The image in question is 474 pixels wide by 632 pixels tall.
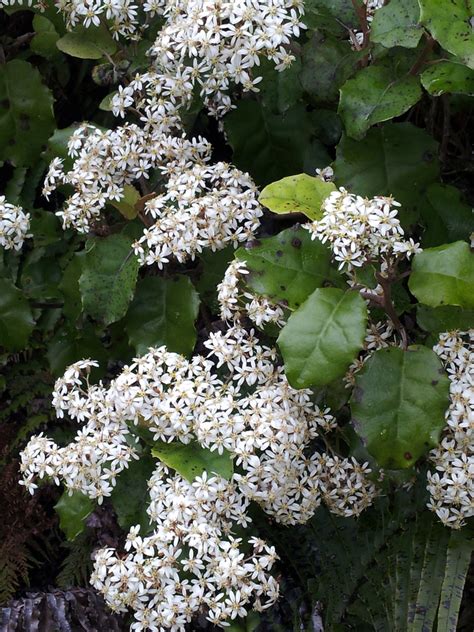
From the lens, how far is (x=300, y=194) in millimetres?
1709

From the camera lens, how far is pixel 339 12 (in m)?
1.94

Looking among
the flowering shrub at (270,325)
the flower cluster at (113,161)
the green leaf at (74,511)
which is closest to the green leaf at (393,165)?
the flowering shrub at (270,325)

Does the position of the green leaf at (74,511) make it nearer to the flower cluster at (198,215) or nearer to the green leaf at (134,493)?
the green leaf at (134,493)

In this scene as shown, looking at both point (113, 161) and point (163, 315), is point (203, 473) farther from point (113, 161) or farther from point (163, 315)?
point (113, 161)

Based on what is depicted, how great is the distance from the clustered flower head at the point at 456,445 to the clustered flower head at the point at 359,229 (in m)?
0.24

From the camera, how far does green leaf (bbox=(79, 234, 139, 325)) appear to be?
1.98 m

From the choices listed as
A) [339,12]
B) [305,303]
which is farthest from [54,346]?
[339,12]

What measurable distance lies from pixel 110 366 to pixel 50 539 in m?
0.64

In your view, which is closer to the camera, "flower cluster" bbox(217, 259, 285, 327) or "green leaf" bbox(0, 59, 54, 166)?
"flower cluster" bbox(217, 259, 285, 327)

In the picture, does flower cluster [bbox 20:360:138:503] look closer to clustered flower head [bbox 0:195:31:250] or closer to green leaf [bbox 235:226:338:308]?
green leaf [bbox 235:226:338:308]

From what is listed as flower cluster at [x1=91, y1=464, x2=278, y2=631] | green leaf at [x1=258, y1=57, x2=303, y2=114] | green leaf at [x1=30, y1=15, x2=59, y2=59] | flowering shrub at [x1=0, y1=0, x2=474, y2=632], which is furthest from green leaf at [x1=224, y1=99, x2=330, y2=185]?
flower cluster at [x1=91, y1=464, x2=278, y2=631]

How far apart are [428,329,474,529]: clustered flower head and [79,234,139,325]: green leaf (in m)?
0.72

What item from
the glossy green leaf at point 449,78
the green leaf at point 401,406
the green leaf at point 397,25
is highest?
the green leaf at point 397,25

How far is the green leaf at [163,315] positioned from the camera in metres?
1.98
